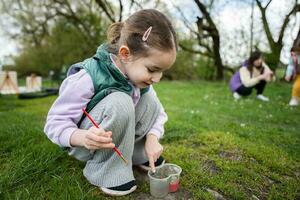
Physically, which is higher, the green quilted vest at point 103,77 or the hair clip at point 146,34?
the hair clip at point 146,34

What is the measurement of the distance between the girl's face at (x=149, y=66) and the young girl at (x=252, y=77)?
5.30m

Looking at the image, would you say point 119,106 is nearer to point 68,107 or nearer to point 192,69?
point 68,107

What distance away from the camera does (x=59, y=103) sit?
5.82ft

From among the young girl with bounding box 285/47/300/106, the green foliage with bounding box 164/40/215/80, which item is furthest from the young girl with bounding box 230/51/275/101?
the green foliage with bounding box 164/40/215/80

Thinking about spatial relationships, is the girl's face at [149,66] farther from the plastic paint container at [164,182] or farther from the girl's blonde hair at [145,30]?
the plastic paint container at [164,182]

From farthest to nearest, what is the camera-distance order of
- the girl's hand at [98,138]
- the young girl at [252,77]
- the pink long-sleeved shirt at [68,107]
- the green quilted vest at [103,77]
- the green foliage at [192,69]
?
the green foliage at [192,69]
the young girl at [252,77]
the green quilted vest at [103,77]
the pink long-sleeved shirt at [68,107]
the girl's hand at [98,138]

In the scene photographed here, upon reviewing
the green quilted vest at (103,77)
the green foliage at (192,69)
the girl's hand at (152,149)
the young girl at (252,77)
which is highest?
the green quilted vest at (103,77)

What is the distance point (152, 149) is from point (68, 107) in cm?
62

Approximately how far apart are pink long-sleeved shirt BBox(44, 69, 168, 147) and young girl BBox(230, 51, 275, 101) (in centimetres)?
551

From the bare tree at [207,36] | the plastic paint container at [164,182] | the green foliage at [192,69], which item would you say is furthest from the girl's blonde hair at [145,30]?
the green foliage at [192,69]

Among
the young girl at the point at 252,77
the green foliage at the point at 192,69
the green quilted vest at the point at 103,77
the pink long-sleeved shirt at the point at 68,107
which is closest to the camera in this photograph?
the pink long-sleeved shirt at the point at 68,107

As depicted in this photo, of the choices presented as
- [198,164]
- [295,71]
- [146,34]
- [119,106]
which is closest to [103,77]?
[119,106]

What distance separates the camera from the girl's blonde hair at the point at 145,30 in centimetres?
177

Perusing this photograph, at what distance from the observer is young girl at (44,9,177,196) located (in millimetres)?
1763
